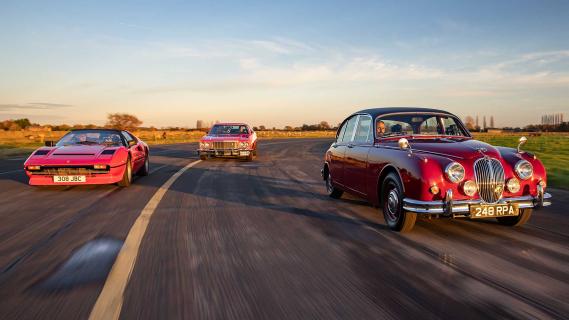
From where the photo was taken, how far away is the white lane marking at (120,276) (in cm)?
309

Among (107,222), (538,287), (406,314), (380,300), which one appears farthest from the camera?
(107,222)

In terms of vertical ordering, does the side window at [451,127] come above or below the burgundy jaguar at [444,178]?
above

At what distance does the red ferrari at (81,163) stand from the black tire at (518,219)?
282 inches

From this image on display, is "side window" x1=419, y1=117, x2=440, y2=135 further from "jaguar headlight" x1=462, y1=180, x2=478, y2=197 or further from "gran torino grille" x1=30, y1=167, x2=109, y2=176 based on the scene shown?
"gran torino grille" x1=30, y1=167, x2=109, y2=176

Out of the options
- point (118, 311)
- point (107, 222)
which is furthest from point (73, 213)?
point (118, 311)

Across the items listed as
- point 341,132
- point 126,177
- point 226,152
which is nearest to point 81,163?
point 126,177

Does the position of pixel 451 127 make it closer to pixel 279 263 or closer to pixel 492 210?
pixel 492 210

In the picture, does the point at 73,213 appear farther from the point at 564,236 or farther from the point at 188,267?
the point at 564,236

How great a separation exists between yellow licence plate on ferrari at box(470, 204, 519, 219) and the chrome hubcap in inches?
34.5

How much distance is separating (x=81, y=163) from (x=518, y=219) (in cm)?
773

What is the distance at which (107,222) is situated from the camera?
6.11 m

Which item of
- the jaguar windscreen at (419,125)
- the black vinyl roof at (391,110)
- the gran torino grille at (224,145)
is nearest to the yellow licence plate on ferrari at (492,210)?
the jaguar windscreen at (419,125)

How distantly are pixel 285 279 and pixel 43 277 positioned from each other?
2011mm

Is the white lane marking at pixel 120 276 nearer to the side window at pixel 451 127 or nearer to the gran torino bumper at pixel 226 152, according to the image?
the side window at pixel 451 127
